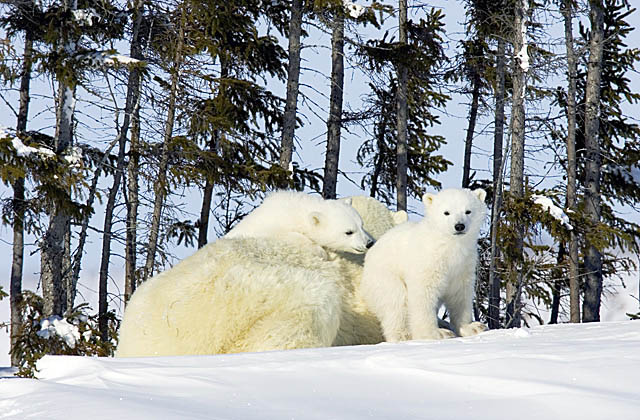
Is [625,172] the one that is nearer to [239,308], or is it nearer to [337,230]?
[337,230]

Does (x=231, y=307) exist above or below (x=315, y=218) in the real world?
below

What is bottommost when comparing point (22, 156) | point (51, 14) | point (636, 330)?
point (636, 330)

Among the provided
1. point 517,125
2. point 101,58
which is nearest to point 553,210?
point 517,125

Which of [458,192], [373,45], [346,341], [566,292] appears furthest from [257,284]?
[566,292]

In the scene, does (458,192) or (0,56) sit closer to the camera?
(458,192)

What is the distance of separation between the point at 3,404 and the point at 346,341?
2416 millimetres

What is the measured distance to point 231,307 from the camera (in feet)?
13.4

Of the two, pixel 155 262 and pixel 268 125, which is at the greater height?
pixel 268 125

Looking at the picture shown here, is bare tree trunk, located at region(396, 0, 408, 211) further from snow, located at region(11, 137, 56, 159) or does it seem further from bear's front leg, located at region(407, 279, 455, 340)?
bear's front leg, located at region(407, 279, 455, 340)

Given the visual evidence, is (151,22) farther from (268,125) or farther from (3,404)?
(3,404)

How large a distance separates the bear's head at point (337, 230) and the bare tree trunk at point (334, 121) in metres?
10.1

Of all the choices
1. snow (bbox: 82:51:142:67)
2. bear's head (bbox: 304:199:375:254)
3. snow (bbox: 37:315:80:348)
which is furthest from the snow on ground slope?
snow (bbox: 37:315:80:348)

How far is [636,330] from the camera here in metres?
3.78

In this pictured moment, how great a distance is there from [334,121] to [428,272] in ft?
40.9
